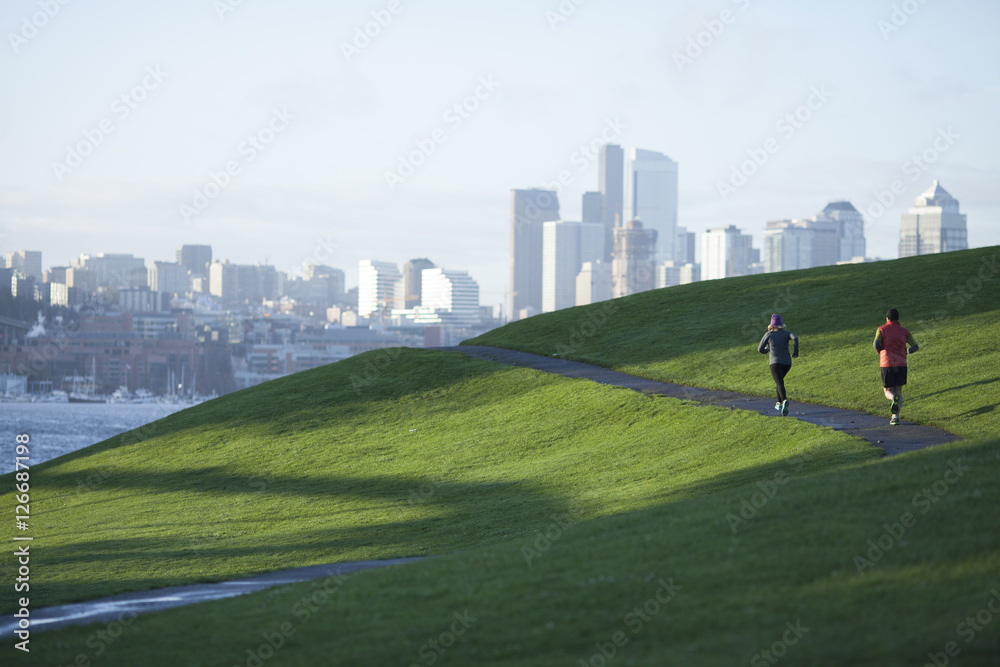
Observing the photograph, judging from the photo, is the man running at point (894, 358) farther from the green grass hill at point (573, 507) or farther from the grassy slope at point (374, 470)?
the grassy slope at point (374, 470)

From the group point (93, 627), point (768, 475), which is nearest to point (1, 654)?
point (93, 627)

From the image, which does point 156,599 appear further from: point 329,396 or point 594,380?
point 329,396

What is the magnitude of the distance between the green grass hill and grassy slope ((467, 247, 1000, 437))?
159mm

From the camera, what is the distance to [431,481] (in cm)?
2239

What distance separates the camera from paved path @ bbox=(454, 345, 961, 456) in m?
17.3

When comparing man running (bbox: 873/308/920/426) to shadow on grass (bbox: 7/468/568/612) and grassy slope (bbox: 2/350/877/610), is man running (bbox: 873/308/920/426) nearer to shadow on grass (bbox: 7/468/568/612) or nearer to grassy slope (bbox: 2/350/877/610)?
grassy slope (bbox: 2/350/877/610)

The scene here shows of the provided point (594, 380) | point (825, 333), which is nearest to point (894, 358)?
point (825, 333)

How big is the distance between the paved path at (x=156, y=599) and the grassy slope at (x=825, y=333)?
13.0 metres

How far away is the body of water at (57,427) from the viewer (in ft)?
331

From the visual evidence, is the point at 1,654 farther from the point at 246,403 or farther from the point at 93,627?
the point at 246,403

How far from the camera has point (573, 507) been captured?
17.5m

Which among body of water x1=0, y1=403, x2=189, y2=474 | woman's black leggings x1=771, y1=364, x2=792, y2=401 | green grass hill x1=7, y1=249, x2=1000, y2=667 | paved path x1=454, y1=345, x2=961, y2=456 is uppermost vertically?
woman's black leggings x1=771, y1=364, x2=792, y2=401

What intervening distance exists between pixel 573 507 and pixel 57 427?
483 feet

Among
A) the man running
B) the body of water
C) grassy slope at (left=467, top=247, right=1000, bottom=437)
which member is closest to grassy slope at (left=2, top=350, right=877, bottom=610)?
the man running
